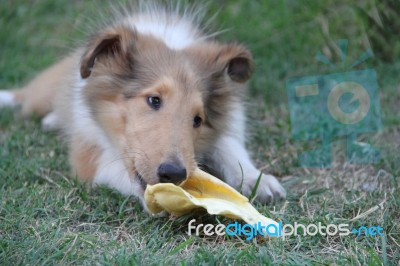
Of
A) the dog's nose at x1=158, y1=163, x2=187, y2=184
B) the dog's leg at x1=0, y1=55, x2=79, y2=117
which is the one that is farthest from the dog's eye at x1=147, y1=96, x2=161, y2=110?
the dog's leg at x1=0, y1=55, x2=79, y2=117

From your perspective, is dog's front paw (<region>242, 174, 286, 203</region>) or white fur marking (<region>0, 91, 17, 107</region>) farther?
white fur marking (<region>0, 91, 17, 107</region>)

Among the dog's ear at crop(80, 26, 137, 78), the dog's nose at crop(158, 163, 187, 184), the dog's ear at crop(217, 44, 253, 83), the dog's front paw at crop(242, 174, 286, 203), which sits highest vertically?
the dog's ear at crop(80, 26, 137, 78)

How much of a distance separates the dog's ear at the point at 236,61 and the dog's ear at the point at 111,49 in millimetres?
585

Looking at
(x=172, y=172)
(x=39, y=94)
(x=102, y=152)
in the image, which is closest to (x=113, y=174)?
(x=102, y=152)

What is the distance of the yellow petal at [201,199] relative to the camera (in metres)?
3.65

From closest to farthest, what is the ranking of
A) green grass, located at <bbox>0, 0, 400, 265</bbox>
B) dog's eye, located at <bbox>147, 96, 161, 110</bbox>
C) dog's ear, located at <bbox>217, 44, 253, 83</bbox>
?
green grass, located at <bbox>0, 0, 400, 265</bbox> → dog's eye, located at <bbox>147, 96, 161, 110</bbox> → dog's ear, located at <bbox>217, 44, 253, 83</bbox>

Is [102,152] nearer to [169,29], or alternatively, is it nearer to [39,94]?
[169,29]

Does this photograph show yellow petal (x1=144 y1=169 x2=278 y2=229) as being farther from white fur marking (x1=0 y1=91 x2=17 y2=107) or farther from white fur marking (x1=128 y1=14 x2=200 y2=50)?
white fur marking (x1=0 y1=91 x2=17 y2=107)

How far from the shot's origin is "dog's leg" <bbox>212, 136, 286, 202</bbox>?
4.27m

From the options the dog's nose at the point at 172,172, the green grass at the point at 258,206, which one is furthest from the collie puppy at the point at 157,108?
the green grass at the point at 258,206

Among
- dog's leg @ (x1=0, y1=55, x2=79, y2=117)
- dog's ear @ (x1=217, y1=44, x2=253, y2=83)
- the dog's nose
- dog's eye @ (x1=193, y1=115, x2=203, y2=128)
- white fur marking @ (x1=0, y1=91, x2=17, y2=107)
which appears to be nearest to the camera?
the dog's nose

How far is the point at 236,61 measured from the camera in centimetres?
466

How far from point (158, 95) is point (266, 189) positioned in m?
0.87

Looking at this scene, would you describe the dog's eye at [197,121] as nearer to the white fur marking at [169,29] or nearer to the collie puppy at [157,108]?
the collie puppy at [157,108]
